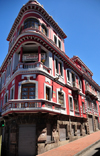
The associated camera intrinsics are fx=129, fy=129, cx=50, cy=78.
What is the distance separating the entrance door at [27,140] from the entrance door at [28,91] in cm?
271

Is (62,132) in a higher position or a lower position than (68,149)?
higher

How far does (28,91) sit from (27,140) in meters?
4.33

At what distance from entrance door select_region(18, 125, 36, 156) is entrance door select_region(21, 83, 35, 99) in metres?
2.71

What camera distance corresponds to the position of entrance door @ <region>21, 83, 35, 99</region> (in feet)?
40.7

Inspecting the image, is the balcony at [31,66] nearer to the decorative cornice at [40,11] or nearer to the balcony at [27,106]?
the balcony at [27,106]

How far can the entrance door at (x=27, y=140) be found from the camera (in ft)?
35.1

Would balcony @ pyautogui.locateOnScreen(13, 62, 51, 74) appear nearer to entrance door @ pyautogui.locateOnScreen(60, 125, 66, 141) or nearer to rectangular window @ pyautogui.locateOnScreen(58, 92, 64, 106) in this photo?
rectangular window @ pyautogui.locateOnScreen(58, 92, 64, 106)

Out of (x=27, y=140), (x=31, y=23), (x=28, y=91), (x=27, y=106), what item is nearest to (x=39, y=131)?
(x=27, y=140)

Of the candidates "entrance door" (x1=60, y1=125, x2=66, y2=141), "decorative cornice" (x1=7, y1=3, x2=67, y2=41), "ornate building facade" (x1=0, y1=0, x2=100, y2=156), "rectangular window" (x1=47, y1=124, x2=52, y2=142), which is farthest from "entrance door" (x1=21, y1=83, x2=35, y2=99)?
"decorative cornice" (x1=7, y1=3, x2=67, y2=41)

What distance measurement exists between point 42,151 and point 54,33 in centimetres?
1545

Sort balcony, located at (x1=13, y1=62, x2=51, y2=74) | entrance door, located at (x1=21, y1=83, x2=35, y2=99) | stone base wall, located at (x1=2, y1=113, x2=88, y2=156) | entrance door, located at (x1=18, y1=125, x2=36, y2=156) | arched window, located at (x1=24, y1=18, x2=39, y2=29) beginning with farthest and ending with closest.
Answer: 1. arched window, located at (x1=24, y1=18, x2=39, y2=29)
2. balcony, located at (x1=13, y1=62, x2=51, y2=74)
3. entrance door, located at (x1=21, y1=83, x2=35, y2=99)
4. stone base wall, located at (x1=2, y1=113, x2=88, y2=156)
5. entrance door, located at (x1=18, y1=125, x2=36, y2=156)

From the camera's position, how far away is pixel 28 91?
1259 centimetres

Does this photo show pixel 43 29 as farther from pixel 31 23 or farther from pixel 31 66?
pixel 31 66

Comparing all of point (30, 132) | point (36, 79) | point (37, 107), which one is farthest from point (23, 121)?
point (36, 79)
